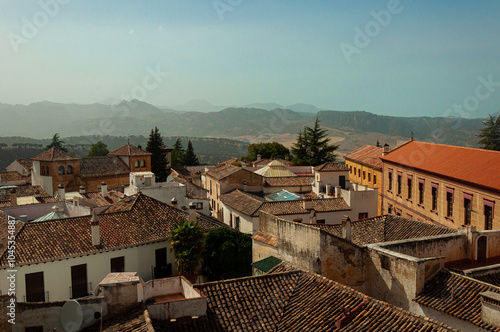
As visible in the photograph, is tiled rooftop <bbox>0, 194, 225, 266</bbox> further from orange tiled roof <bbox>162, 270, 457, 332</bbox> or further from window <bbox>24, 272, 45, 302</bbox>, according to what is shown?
orange tiled roof <bbox>162, 270, 457, 332</bbox>

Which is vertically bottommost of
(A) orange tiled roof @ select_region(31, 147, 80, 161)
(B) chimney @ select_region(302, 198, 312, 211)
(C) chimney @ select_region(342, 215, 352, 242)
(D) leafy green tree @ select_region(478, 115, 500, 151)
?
(B) chimney @ select_region(302, 198, 312, 211)

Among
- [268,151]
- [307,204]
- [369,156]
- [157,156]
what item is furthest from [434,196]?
[268,151]

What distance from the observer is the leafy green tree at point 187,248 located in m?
22.6

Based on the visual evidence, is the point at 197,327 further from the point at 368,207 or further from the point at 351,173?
the point at 351,173

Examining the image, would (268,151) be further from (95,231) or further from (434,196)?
(95,231)

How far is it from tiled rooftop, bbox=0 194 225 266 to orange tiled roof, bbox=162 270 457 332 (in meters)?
10.6

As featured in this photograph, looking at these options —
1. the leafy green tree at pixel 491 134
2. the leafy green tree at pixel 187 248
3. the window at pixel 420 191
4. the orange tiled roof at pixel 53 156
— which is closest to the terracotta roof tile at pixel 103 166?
the orange tiled roof at pixel 53 156

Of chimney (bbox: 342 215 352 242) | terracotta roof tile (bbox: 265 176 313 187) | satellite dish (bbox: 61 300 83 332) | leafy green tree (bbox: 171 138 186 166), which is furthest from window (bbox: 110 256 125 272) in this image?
leafy green tree (bbox: 171 138 186 166)

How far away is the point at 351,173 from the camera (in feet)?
186

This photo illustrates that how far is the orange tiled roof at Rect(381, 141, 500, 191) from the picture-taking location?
27094 mm

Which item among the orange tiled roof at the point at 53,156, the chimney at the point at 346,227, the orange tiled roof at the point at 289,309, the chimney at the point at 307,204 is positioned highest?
the orange tiled roof at the point at 53,156

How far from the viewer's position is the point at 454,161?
31.6 meters

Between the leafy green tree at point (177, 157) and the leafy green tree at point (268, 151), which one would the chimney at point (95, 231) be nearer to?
the leafy green tree at point (268, 151)

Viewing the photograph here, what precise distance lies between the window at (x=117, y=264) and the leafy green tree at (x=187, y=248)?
250 cm
